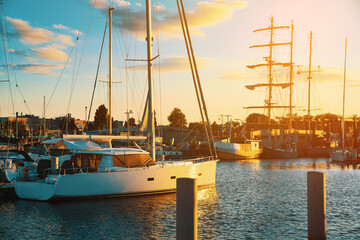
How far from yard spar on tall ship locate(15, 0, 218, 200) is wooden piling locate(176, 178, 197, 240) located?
45.8ft

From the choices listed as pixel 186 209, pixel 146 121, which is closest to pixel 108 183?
pixel 146 121

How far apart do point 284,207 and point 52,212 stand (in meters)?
13.0

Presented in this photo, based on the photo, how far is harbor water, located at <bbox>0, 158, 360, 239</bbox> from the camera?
15.9 metres

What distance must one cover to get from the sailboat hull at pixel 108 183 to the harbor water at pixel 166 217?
468 mm

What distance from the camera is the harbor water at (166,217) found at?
627 inches

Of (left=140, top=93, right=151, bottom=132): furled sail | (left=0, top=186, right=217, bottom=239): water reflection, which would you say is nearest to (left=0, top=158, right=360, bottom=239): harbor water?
(left=0, top=186, right=217, bottom=239): water reflection

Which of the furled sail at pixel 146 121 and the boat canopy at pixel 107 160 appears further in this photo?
the furled sail at pixel 146 121

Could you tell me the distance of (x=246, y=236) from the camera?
618 inches

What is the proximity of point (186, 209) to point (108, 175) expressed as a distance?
14.5 meters

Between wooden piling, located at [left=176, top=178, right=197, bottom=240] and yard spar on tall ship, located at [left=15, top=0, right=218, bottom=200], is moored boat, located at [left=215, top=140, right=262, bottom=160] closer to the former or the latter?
yard spar on tall ship, located at [left=15, top=0, right=218, bottom=200]

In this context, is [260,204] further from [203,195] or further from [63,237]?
[63,237]

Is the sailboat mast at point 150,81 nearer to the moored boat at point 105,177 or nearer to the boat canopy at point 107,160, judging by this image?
the moored boat at point 105,177

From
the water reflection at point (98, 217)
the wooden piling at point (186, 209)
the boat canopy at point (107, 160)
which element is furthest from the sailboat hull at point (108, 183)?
the wooden piling at point (186, 209)

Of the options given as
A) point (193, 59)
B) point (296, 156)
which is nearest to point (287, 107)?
point (296, 156)
